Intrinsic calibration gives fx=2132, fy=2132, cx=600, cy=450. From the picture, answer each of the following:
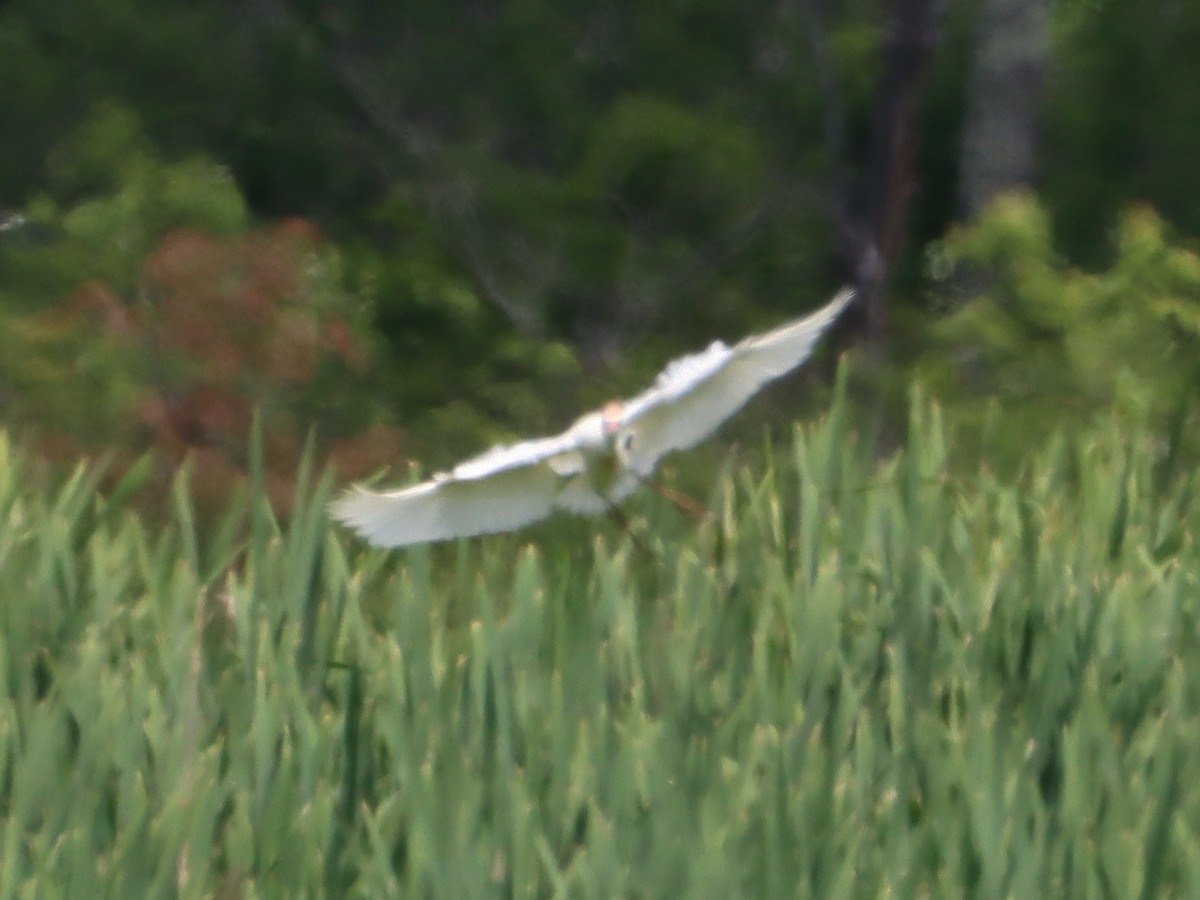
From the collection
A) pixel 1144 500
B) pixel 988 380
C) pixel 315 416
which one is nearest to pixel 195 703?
pixel 1144 500

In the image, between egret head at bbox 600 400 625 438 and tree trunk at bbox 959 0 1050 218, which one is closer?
egret head at bbox 600 400 625 438

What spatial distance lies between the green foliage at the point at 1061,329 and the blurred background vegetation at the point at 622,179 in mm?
14

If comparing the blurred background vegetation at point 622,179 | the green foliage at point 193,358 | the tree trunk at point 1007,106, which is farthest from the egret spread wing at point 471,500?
the tree trunk at point 1007,106

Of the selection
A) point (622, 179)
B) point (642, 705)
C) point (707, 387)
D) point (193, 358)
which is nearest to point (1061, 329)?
point (622, 179)

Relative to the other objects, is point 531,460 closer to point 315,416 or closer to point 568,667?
point 568,667

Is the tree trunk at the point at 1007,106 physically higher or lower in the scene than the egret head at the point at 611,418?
higher

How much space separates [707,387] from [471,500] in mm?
382

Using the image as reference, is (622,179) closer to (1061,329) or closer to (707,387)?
(1061,329)

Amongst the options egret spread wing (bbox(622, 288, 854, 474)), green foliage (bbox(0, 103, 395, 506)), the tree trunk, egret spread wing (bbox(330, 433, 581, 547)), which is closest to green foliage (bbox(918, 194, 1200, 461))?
the tree trunk

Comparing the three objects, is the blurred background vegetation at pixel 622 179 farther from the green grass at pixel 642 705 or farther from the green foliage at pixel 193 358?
the green grass at pixel 642 705

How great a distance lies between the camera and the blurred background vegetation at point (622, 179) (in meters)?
6.62

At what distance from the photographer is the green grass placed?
2086 millimetres

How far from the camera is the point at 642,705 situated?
96.0 inches

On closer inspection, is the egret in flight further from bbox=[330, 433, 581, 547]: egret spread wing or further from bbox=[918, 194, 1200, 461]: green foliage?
bbox=[918, 194, 1200, 461]: green foliage
